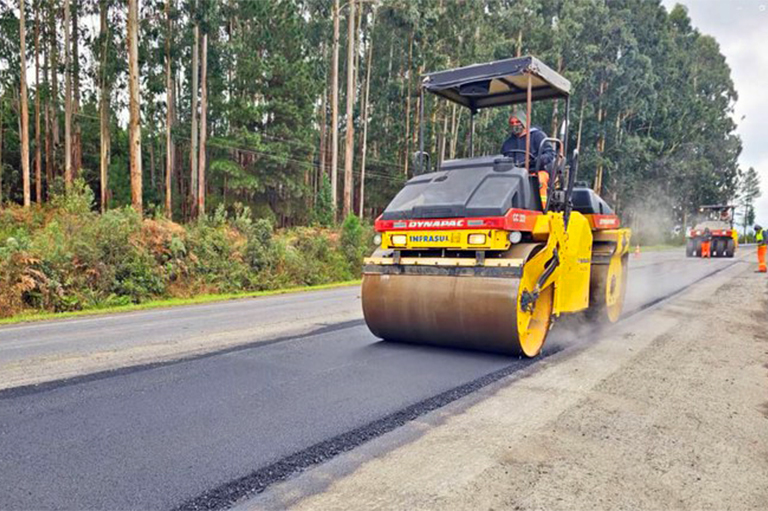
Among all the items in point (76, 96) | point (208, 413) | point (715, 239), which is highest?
point (76, 96)

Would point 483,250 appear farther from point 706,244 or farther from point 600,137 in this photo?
point 600,137

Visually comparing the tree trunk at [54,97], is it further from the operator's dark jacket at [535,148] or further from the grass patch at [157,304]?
the operator's dark jacket at [535,148]

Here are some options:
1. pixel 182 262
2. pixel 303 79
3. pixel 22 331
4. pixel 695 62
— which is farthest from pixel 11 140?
pixel 695 62

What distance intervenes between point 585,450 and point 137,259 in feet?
35.6

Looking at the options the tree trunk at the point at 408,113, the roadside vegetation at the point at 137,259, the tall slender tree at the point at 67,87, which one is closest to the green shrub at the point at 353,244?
the roadside vegetation at the point at 137,259

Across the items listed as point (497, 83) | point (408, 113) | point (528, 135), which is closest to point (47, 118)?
point (408, 113)

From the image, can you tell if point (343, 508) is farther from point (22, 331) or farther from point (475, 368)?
point (22, 331)

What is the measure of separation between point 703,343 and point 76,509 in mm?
6554

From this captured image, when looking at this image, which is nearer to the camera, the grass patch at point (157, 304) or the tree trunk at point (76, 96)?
the grass patch at point (157, 304)

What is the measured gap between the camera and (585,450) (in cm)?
321

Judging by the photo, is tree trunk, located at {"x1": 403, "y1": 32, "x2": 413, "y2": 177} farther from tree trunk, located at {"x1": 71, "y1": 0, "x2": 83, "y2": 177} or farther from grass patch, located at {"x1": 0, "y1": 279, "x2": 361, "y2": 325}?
grass patch, located at {"x1": 0, "y1": 279, "x2": 361, "y2": 325}

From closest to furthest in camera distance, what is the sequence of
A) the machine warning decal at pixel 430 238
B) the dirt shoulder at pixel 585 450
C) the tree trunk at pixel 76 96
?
the dirt shoulder at pixel 585 450 < the machine warning decal at pixel 430 238 < the tree trunk at pixel 76 96

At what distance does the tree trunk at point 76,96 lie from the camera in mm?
28703

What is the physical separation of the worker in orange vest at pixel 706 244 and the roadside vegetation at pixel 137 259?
64.3ft
